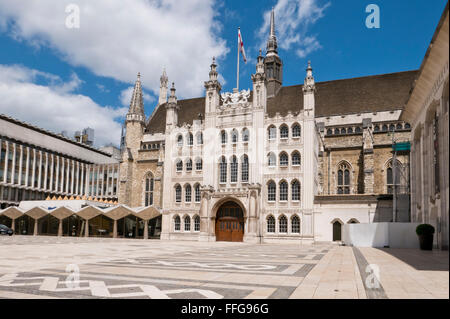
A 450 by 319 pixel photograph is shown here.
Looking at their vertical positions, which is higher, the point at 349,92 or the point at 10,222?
the point at 349,92

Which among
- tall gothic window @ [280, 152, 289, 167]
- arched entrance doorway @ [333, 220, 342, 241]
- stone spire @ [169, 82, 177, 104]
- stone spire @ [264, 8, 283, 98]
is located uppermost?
stone spire @ [264, 8, 283, 98]

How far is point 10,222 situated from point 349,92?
49648 mm

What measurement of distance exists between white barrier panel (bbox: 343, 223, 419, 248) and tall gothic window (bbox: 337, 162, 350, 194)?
18386mm

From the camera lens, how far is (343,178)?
48750 millimetres

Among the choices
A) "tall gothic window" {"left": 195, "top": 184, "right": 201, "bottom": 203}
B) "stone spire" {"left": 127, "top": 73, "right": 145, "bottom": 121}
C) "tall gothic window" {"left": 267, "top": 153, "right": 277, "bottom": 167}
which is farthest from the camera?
"stone spire" {"left": 127, "top": 73, "right": 145, "bottom": 121}

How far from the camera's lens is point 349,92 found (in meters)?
56.7

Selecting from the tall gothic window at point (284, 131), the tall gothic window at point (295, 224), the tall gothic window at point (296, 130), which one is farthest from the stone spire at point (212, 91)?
the tall gothic window at point (295, 224)

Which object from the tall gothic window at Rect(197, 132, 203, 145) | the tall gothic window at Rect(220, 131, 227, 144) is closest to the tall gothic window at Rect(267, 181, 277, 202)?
the tall gothic window at Rect(220, 131, 227, 144)

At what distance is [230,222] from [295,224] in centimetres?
708

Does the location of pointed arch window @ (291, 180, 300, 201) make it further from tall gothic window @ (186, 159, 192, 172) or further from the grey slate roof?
tall gothic window @ (186, 159, 192, 172)

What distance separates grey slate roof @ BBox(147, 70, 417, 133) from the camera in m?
53.0

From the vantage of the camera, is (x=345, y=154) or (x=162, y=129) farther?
(x=162, y=129)
